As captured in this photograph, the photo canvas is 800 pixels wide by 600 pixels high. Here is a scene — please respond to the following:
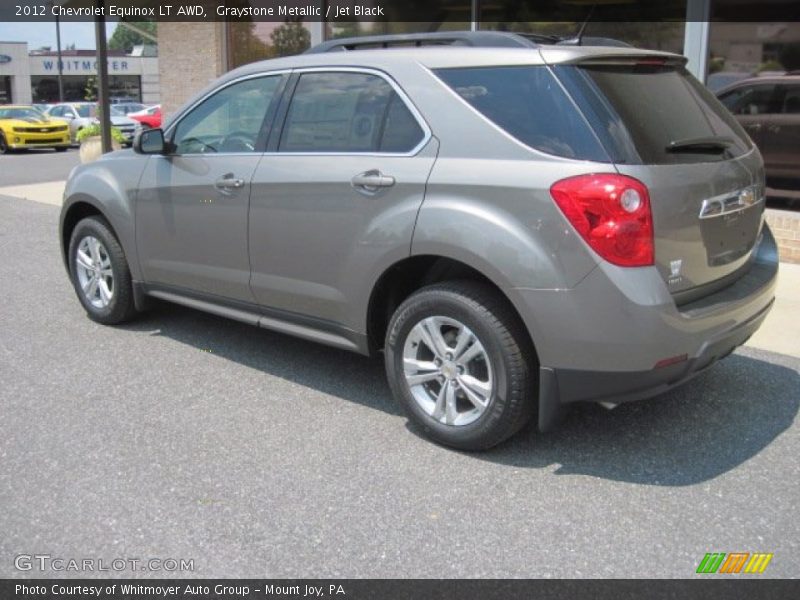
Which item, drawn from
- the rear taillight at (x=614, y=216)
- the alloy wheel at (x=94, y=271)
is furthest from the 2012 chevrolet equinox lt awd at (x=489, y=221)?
the alloy wheel at (x=94, y=271)

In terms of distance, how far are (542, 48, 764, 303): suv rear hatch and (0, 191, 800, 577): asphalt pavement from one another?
84 cm

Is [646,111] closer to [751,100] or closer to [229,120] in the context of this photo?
[229,120]

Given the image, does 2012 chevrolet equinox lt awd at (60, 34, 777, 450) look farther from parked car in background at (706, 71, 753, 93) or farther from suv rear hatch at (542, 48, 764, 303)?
parked car in background at (706, 71, 753, 93)

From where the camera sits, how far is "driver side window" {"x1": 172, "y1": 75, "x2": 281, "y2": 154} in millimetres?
4711

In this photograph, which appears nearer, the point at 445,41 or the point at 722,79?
the point at 445,41

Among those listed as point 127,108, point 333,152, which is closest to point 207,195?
point 333,152

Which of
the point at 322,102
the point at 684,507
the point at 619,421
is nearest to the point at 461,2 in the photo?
the point at 322,102

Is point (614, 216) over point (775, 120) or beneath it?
beneath

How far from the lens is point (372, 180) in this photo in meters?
4.00

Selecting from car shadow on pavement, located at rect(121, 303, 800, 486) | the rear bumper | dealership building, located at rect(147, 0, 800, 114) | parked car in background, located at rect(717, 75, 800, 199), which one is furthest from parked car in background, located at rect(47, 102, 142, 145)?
the rear bumper

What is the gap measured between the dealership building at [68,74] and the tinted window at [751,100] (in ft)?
186

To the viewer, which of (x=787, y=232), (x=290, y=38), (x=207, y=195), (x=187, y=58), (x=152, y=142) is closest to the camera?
(x=207, y=195)

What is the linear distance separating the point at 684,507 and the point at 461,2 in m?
9.05

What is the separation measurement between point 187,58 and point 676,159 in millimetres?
12948
